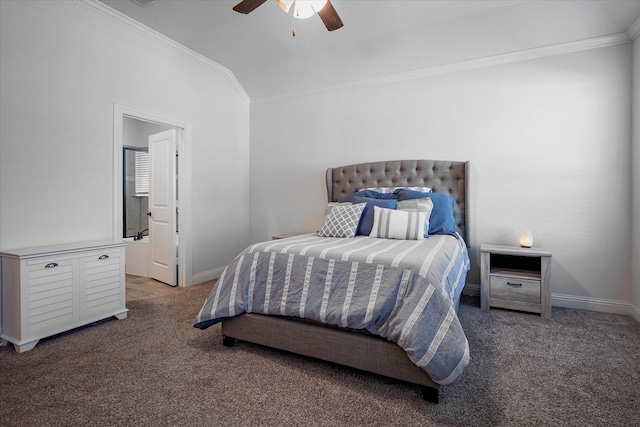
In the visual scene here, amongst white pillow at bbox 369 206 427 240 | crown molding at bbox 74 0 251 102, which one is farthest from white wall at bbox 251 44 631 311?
crown molding at bbox 74 0 251 102

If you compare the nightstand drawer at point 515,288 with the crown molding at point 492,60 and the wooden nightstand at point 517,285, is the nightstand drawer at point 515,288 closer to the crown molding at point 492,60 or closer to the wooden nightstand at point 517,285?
the wooden nightstand at point 517,285

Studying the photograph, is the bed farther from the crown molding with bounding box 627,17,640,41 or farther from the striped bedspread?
the crown molding with bounding box 627,17,640,41

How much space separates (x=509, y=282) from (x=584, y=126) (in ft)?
5.38

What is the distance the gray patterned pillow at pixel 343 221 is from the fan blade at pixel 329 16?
1551 mm

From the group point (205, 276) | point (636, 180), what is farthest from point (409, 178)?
point (205, 276)

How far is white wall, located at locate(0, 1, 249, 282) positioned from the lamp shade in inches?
143

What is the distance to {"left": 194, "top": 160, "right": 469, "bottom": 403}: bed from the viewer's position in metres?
1.59

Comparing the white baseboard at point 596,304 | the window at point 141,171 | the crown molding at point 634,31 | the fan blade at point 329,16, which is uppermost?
the crown molding at point 634,31

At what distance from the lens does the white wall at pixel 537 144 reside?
296 centimetres

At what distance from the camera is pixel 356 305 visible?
5.90 feet

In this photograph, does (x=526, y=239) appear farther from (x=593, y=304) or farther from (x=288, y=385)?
(x=288, y=385)

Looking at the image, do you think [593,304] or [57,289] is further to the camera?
[593,304]

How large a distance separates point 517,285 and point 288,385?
230 cm

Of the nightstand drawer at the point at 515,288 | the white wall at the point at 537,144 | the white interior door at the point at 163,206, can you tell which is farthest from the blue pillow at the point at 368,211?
the white interior door at the point at 163,206
